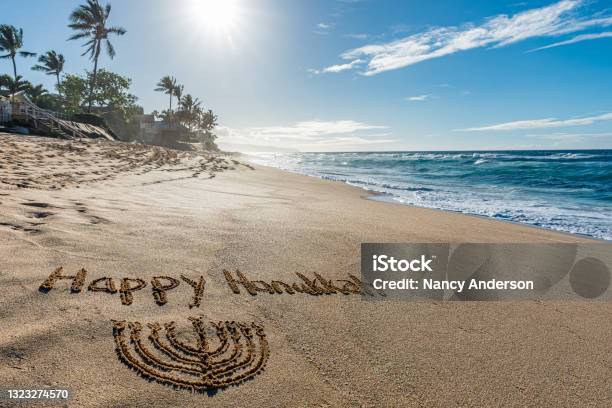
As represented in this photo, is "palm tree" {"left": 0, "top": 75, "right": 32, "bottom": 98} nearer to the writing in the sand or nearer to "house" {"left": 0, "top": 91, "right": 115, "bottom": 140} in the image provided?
"house" {"left": 0, "top": 91, "right": 115, "bottom": 140}

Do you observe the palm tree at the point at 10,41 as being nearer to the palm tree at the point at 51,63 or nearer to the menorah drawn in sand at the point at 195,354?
the palm tree at the point at 51,63

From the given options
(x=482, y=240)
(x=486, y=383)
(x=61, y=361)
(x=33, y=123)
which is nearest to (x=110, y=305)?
(x=61, y=361)

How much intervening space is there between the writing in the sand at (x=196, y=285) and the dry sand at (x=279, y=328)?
5 cm

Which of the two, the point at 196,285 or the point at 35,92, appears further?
the point at 35,92

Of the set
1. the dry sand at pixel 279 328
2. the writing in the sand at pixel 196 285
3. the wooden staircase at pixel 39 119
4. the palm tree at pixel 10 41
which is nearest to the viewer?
the dry sand at pixel 279 328

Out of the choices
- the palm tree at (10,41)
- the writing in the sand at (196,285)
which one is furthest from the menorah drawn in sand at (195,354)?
the palm tree at (10,41)

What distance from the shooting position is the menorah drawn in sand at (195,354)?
1667mm

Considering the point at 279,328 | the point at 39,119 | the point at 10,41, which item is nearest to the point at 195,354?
the point at 279,328

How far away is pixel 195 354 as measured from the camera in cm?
184

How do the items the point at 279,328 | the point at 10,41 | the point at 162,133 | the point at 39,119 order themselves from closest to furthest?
the point at 279,328
the point at 39,119
the point at 10,41
the point at 162,133

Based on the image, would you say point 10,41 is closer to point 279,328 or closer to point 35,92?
point 35,92

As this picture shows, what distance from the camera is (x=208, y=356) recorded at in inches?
72.6

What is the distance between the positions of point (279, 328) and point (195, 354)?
23.9 inches

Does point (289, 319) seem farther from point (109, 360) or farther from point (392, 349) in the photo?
point (109, 360)
